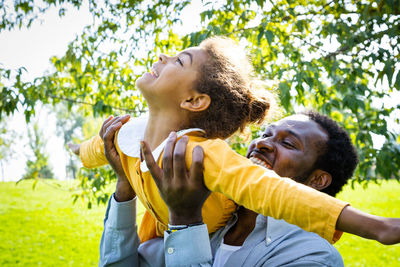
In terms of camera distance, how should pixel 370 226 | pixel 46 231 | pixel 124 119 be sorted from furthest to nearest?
pixel 46 231, pixel 124 119, pixel 370 226

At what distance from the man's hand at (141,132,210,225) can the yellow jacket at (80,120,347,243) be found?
0.05 m

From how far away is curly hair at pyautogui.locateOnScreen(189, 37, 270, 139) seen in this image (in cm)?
194

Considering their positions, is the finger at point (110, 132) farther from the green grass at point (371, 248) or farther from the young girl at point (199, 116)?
the green grass at point (371, 248)

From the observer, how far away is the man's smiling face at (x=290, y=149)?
1.91 metres

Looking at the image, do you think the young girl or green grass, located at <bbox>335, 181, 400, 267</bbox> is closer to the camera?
the young girl

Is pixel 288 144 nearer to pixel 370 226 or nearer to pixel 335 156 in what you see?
pixel 335 156

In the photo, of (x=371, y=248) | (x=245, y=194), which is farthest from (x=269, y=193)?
(x=371, y=248)

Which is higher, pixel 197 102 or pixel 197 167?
pixel 197 102

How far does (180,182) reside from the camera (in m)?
1.46

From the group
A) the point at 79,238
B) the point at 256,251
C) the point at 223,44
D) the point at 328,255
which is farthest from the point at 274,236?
the point at 79,238

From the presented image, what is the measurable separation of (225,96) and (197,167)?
0.67 m

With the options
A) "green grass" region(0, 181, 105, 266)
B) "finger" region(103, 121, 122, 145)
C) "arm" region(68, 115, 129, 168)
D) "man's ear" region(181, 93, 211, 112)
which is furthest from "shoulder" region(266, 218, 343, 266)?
"green grass" region(0, 181, 105, 266)

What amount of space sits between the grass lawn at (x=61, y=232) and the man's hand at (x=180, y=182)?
17.8 ft

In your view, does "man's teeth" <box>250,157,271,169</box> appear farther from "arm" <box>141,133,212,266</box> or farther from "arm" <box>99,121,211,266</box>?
"arm" <box>99,121,211,266</box>
